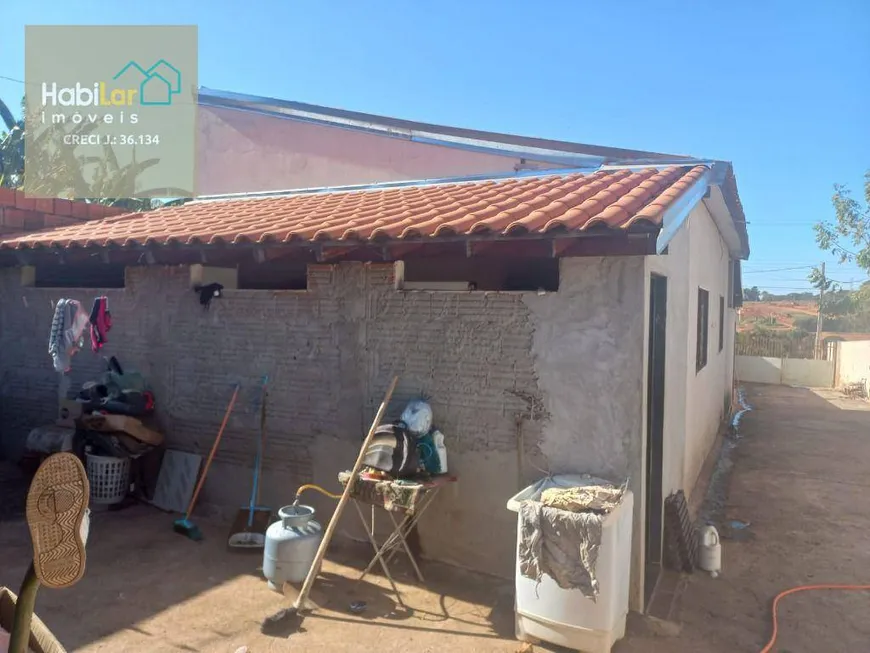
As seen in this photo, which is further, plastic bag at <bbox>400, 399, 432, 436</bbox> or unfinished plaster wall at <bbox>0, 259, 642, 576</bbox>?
plastic bag at <bbox>400, 399, 432, 436</bbox>

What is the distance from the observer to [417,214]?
560 centimetres

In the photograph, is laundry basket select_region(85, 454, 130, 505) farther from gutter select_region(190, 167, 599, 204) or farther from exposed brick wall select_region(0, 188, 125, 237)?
gutter select_region(190, 167, 599, 204)

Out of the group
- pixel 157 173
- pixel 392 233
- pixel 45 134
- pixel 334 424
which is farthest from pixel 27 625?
pixel 45 134

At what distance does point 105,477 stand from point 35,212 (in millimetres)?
3957

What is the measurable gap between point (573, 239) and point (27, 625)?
11.9 ft

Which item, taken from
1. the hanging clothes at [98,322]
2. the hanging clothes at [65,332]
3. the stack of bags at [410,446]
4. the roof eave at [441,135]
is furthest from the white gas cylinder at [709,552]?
the hanging clothes at [65,332]

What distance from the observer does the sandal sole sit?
1.40 meters

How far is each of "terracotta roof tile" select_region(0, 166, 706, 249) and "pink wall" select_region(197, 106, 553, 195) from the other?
3.21ft

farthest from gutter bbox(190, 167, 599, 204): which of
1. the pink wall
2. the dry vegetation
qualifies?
the dry vegetation

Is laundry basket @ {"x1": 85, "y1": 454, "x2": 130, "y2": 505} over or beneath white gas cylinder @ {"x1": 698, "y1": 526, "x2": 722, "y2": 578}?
over

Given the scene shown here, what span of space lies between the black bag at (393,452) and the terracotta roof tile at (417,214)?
1.49 m

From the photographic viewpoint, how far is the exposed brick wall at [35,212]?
25.7 ft

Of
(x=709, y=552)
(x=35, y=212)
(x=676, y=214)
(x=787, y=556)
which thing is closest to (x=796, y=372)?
(x=787, y=556)

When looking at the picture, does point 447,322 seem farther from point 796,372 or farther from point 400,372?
point 796,372
